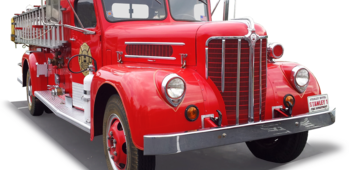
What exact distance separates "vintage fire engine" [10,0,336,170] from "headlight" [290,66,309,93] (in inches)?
0.4

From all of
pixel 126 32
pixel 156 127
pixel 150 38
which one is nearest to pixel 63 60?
pixel 126 32

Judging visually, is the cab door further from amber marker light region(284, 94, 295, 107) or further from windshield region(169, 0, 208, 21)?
amber marker light region(284, 94, 295, 107)

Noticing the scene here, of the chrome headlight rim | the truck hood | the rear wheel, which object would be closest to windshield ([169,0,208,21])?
the truck hood

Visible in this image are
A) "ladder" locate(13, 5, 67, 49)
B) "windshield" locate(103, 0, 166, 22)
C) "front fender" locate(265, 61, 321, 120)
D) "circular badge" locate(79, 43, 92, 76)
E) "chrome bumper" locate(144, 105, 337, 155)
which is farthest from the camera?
"ladder" locate(13, 5, 67, 49)

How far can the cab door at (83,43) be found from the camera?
4612mm

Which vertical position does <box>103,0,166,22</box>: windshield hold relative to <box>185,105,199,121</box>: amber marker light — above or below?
above

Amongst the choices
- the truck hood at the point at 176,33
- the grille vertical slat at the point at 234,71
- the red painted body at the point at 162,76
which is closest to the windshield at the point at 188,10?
the red painted body at the point at 162,76

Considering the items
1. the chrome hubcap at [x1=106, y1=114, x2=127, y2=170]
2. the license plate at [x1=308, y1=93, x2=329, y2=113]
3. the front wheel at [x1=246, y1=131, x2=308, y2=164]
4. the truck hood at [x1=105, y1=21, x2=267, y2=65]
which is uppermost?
the truck hood at [x1=105, y1=21, x2=267, y2=65]

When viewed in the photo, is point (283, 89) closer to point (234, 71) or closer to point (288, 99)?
point (288, 99)

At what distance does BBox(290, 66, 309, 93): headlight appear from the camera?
377 cm

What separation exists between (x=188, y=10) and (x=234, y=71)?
181 cm

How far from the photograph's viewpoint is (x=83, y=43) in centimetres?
499

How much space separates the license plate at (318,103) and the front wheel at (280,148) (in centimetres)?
48

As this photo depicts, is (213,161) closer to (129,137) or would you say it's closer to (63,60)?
(129,137)
